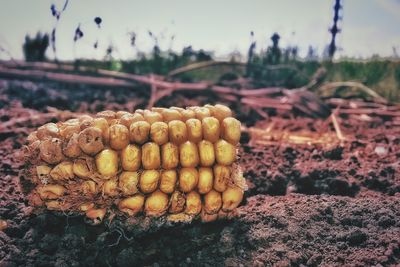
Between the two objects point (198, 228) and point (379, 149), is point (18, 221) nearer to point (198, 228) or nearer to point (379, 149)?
point (198, 228)

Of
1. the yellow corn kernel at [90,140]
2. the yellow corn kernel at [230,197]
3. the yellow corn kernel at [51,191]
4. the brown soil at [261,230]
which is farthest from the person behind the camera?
the yellow corn kernel at [230,197]

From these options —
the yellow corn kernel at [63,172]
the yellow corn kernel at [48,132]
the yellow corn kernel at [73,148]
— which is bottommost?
the yellow corn kernel at [63,172]

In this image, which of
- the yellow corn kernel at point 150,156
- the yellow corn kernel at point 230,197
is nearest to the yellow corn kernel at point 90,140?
the yellow corn kernel at point 150,156

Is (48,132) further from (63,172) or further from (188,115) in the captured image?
(188,115)

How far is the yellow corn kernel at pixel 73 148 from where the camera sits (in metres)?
2.54

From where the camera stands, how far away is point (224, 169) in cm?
268

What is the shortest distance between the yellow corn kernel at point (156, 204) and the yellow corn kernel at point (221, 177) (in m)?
0.36

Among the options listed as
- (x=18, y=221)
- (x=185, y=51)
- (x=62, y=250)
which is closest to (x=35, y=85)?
(x=185, y=51)

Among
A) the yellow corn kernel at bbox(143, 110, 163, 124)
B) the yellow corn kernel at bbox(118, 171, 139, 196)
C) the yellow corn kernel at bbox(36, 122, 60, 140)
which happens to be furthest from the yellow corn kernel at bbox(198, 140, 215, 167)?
the yellow corn kernel at bbox(36, 122, 60, 140)

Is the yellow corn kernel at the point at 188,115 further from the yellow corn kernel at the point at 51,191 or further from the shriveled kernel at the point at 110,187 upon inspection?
the yellow corn kernel at the point at 51,191

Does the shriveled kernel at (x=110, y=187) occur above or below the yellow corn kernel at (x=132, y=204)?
above

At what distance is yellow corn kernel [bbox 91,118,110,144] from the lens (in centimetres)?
258

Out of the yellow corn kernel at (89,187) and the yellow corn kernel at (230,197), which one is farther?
the yellow corn kernel at (230,197)

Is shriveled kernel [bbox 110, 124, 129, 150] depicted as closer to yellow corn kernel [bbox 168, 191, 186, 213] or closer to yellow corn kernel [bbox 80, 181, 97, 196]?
yellow corn kernel [bbox 80, 181, 97, 196]
